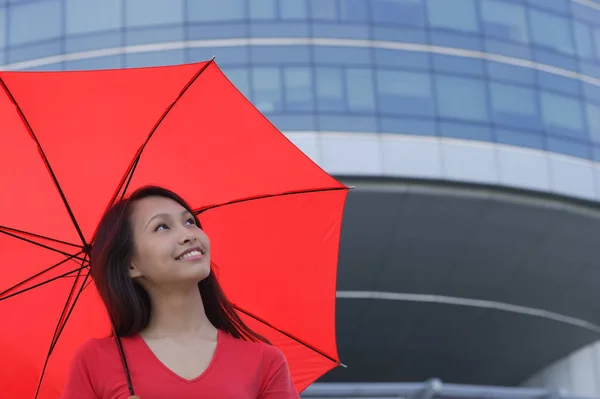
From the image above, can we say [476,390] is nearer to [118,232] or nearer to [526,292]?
[526,292]

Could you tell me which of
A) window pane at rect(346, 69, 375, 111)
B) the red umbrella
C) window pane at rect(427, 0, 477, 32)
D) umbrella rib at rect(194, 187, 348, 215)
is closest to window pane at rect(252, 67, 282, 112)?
window pane at rect(346, 69, 375, 111)

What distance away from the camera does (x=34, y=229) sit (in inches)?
223

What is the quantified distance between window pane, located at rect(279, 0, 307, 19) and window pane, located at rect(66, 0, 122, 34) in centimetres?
393

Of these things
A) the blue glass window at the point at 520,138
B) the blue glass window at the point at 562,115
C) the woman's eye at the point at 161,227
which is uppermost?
the blue glass window at the point at 562,115

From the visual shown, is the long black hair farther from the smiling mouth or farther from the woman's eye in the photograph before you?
the smiling mouth

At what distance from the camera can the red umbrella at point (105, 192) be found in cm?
557

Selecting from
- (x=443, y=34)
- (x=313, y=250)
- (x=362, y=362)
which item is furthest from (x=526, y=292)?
(x=313, y=250)

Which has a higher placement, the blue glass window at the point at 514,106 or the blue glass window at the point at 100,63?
the blue glass window at the point at 100,63

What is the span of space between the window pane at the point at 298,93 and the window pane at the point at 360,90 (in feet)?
3.08

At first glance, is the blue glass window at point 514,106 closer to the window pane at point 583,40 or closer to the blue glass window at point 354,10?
the window pane at point 583,40

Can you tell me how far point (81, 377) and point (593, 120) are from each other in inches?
1037

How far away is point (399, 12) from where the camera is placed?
90.5ft

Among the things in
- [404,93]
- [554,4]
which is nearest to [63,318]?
[404,93]

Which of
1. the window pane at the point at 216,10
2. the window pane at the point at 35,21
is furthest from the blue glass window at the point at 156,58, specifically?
the window pane at the point at 35,21
